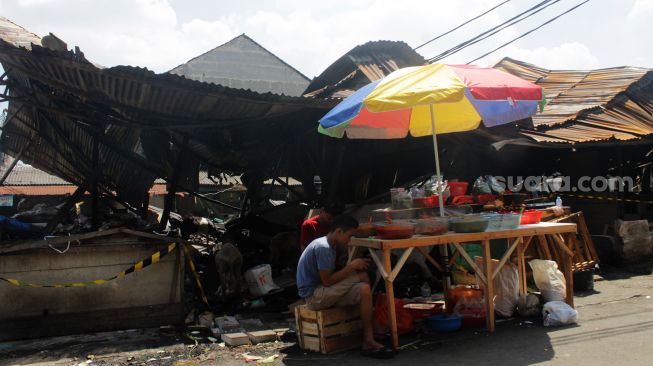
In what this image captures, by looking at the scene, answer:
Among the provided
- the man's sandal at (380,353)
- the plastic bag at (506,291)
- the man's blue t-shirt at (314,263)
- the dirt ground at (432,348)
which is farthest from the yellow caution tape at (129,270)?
the plastic bag at (506,291)

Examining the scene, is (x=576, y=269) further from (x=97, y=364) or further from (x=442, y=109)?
(x=97, y=364)

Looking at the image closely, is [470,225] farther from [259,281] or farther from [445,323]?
[259,281]

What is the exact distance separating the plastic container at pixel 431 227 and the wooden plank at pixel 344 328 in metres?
1.19

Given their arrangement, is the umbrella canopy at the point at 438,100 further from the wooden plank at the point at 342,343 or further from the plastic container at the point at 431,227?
the wooden plank at the point at 342,343

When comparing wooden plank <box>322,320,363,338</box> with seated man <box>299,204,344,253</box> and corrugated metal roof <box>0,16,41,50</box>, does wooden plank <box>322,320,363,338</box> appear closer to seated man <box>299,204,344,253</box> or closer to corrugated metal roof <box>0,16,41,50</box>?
seated man <box>299,204,344,253</box>

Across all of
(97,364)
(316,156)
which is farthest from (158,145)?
(97,364)

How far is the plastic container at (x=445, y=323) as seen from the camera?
596 centimetres

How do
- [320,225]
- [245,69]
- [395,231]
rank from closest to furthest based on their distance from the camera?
[395,231] → [320,225] → [245,69]

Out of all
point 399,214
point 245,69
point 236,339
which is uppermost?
point 245,69

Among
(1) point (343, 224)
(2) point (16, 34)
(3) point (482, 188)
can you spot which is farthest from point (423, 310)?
(2) point (16, 34)

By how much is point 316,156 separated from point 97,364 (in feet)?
18.5

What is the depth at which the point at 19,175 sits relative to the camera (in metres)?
34.2

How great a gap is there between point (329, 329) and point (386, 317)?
78 centimetres

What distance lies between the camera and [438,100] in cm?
525
